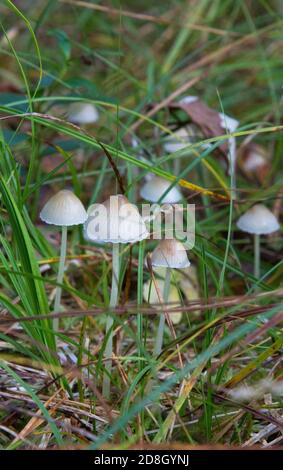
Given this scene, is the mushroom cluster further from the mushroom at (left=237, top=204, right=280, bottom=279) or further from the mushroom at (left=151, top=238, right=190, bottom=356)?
the mushroom at (left=237, top=204, right=280, bottom=279)

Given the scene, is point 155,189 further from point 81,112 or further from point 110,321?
point 81,112

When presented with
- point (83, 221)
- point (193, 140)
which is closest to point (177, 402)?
point (83, 221)

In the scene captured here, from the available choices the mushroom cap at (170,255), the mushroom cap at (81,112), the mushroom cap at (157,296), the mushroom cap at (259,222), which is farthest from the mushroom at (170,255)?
the mushroom cap at (81,112)

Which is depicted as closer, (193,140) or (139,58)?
(193,140)

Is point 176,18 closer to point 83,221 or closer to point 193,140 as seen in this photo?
point 193,140

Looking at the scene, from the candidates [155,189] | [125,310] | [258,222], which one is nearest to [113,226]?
[125,310]

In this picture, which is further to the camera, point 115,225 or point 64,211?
point 64,211

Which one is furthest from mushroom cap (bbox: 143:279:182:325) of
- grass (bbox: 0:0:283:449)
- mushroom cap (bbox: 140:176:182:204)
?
mushroom cap (bbox: 140:176:182:204)

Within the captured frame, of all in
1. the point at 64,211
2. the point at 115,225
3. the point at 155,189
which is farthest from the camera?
the point at 155,189
